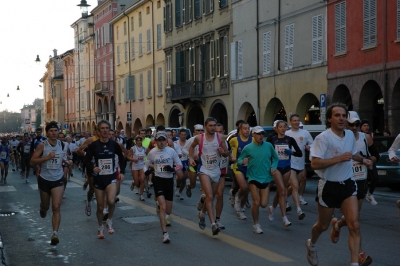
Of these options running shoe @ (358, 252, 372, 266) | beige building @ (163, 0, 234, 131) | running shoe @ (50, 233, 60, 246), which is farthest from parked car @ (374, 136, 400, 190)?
beige building @ (163, 0, 234, 131)

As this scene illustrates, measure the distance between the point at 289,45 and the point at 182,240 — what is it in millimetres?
23567

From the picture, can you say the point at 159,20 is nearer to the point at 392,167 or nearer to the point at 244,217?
the point at 392,167

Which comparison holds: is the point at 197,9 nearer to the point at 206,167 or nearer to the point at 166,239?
the point at 206,167

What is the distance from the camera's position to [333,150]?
8141 millimetres

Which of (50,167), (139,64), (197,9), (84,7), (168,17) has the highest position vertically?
(84,7)

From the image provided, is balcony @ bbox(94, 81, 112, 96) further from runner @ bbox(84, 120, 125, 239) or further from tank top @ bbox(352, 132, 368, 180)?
tank top @ bbox(352, 132, 368, 180)

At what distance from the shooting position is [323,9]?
31.4 meters

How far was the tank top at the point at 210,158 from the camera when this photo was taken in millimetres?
12516

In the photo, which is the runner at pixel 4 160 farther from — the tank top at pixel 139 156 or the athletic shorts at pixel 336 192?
the athletic shorts at pixel 336 192

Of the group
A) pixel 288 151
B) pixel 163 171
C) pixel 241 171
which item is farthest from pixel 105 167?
pixel 288 151

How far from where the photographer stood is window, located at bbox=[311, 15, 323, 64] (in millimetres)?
31562

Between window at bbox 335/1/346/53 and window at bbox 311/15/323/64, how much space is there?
119 centimetres

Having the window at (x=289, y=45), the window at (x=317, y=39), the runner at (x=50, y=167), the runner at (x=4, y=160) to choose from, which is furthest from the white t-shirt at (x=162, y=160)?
the window at (x=289, y=45)

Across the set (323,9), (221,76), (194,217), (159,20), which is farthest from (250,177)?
(159,20)
